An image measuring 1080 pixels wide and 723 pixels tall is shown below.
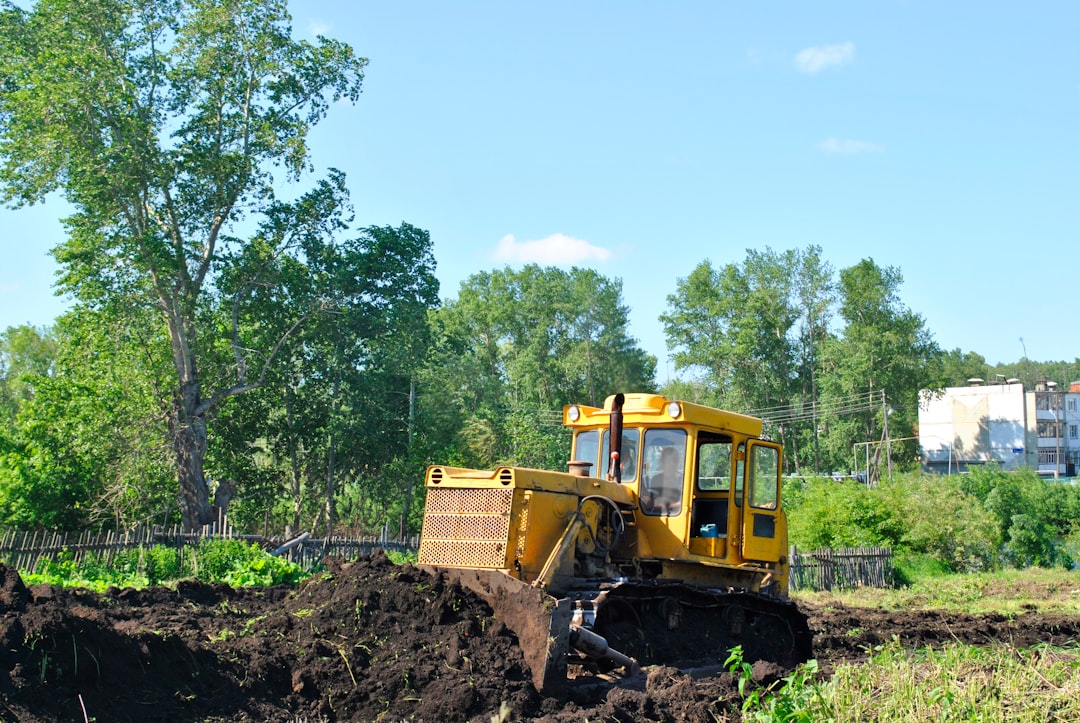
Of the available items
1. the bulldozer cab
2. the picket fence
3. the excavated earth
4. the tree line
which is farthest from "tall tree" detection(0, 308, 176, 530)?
the bulldozer cab

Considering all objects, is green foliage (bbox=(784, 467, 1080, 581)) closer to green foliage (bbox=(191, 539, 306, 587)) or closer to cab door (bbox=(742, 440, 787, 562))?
green foliage (bbox=(191, 539, 306, 587))

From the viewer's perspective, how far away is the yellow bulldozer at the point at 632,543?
347 inches

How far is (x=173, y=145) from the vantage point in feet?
83.7

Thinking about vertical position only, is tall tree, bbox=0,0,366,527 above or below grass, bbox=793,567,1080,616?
above

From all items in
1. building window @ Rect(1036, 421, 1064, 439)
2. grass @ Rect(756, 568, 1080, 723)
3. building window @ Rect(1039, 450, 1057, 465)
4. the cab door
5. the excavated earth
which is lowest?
the excavated earth

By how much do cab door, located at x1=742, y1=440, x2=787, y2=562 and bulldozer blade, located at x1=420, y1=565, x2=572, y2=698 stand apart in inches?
127

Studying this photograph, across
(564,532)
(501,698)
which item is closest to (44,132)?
(564,532)

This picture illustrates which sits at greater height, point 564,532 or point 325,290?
point 325,290

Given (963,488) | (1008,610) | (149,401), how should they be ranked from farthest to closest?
(963,488) → (149,401) → (1008,610)

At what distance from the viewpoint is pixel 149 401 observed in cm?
2612

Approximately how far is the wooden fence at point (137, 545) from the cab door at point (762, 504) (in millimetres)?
7840

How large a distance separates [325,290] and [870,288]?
108ft

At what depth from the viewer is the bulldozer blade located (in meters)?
7.96

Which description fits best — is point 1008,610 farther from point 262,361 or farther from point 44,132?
point 44,132
